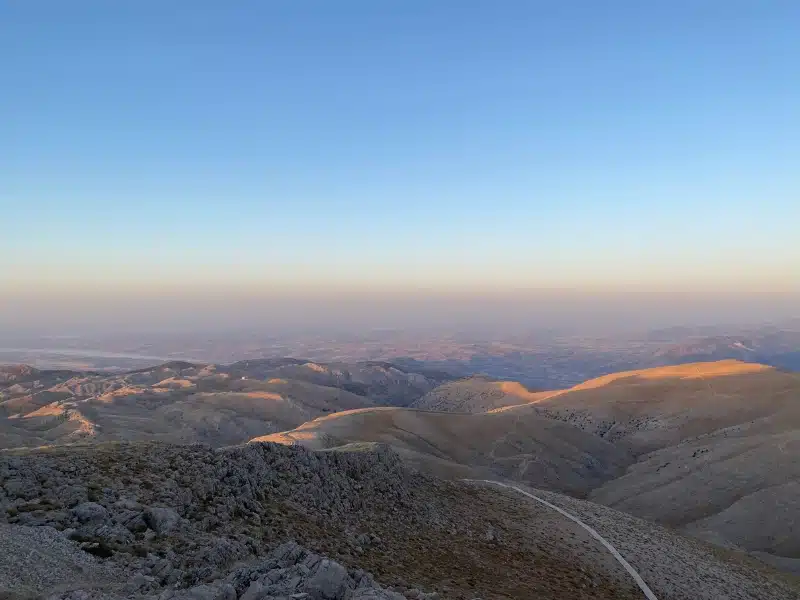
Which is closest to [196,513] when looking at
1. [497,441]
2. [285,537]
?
[285,537]

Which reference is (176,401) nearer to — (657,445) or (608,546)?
(657,445)

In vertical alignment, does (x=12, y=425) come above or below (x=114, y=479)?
below

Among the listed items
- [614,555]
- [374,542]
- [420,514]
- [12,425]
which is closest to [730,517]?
[614,555]

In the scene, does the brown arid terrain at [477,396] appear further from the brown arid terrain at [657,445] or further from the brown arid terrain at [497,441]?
the brown arid terrain at [497,441]

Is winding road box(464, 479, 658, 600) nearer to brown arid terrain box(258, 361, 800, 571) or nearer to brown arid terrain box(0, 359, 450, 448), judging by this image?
brown arid terrain box(258, 361, 800, 571)

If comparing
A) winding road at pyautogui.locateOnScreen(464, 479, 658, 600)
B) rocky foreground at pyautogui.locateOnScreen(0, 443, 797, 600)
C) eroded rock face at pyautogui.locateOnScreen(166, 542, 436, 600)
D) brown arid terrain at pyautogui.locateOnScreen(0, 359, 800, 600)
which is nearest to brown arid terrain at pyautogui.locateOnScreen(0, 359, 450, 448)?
brown arid terrain at pyautogui.locateOnScreen(0, 359, 800, 600)

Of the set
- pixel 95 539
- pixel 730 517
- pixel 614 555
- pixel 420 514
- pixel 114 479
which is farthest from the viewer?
pixel 730 517

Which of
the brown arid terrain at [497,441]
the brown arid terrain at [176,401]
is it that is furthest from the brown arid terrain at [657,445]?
the brown arid terrain at [176,401]

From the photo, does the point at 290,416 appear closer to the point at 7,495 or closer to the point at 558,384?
the point at 7,495

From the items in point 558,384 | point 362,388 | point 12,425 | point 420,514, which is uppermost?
point 420,514
